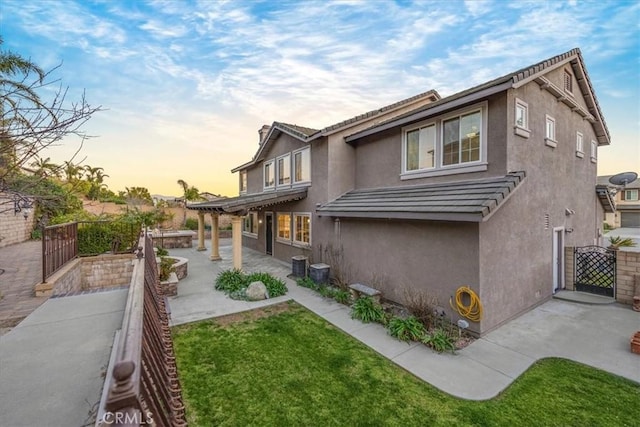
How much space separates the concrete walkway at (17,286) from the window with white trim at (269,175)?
10198 mm

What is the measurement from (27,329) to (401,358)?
6.96m

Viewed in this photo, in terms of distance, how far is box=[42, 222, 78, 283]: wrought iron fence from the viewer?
6988 millimetres

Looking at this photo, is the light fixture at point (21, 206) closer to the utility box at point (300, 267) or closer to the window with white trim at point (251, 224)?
the utility box at point (300, 267)

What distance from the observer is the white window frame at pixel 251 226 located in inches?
704

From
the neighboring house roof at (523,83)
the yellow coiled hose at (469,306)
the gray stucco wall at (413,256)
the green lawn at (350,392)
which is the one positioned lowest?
the green lawn at (350,392)

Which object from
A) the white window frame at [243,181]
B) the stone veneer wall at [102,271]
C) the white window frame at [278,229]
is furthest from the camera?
the white window frame at [243,181]

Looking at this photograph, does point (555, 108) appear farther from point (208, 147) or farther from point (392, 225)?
point (208, 147)

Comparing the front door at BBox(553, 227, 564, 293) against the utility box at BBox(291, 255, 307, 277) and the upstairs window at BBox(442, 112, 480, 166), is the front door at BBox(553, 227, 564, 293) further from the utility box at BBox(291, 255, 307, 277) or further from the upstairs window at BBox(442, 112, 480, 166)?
the utility box at BBox(291, 255, 307, 277)

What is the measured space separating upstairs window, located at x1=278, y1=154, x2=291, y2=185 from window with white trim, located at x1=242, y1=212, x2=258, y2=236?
3880 mm

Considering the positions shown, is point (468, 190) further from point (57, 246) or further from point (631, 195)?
point (631, 195)

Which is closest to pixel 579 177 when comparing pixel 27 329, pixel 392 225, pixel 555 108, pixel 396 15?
pixel 555 108

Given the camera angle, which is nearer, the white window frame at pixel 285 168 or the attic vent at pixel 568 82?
the attic vent at pixel 568 82

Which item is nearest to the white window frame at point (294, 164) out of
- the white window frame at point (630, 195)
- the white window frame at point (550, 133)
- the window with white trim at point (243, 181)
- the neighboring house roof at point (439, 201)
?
the neighboring house roof at point (439, 201)

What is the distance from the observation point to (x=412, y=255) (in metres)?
7.43
